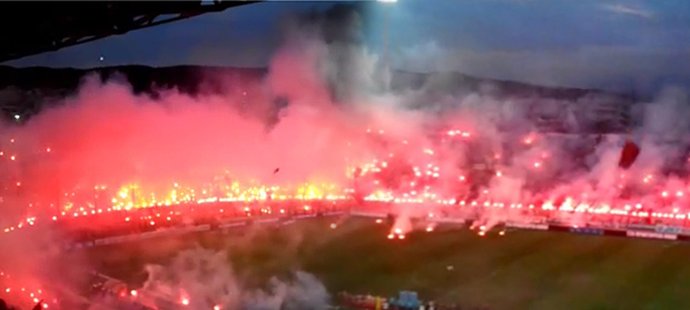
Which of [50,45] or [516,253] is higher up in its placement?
[516,253]

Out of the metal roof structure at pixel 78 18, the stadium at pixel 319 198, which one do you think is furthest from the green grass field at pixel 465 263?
the metal roof structure at pixel 78 18

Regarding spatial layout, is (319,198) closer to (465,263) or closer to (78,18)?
(465,263)

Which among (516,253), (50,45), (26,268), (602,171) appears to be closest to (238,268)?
(26,268)

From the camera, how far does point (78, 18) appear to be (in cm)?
754

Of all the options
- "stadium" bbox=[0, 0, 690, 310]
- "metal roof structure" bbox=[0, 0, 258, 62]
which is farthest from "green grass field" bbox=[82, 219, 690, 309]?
"metal roof structure" bbox=[0, 0, 258, 62]

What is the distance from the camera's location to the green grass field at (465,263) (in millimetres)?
16844

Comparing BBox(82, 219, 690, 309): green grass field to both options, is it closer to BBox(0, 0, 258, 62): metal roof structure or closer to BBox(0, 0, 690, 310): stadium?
BBox(0, 0, 690, 310): stadium

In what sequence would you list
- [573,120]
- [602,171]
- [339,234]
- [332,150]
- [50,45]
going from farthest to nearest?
[573,120] → [602,171] → [332,150] → [339,234] → [50,45]

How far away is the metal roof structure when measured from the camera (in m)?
7.16

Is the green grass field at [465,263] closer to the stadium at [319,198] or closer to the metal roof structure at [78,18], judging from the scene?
the stadium at [319,198]

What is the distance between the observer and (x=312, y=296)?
1573 cm

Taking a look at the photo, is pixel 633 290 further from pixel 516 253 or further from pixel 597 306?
pixel 516 253

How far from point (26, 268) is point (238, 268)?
415 cm

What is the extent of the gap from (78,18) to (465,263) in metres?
13.0
